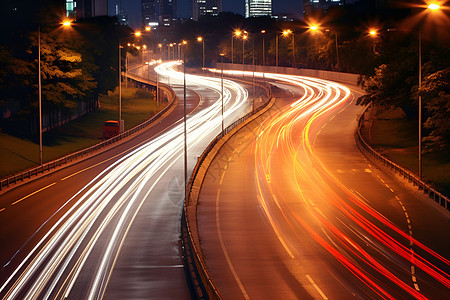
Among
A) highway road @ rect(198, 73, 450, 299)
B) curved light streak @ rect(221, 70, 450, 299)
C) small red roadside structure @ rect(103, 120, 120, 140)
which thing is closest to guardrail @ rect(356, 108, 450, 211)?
highway road @ rect(198, 73, 450, 299)

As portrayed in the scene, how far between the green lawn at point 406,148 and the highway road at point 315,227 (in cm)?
378

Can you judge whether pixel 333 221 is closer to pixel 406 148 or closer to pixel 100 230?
pixel 100 230

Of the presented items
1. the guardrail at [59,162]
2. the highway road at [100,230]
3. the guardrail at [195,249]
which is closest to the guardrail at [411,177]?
the guardrail at [195,249]

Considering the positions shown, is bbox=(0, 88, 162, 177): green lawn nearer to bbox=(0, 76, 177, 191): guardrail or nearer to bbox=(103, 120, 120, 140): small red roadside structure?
bbox=(103, 120, 120, 140): small red roadside structure

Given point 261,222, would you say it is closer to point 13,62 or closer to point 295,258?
point 295,258

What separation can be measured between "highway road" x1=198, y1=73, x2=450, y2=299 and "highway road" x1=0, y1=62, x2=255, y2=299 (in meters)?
2.26

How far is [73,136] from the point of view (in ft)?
268

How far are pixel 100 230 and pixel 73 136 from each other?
1788 inches

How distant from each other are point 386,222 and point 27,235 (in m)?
18.7

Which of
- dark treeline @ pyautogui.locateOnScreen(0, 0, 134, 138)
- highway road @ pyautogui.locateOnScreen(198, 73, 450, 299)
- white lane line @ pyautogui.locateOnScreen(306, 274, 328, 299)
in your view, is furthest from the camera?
dark treeline @ pyautogui.locateOnScreen(0, 0, 134, 138)

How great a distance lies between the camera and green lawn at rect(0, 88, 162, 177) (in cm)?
6175

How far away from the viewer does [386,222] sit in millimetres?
40281

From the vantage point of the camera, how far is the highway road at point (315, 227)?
1117 inches

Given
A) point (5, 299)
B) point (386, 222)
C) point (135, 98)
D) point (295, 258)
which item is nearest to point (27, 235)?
point (5, 299)
